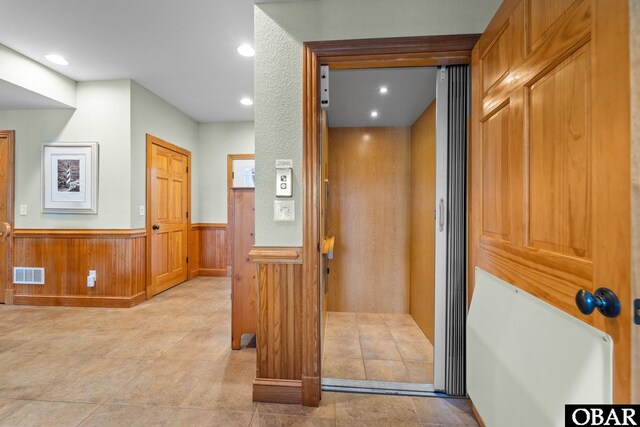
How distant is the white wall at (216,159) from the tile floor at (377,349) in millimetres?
2913

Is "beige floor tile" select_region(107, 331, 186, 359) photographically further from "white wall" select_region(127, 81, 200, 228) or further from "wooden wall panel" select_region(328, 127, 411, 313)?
"wooden wall panel" select_region(328, 127, 411, 313)

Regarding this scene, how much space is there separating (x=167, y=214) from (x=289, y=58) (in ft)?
11.1

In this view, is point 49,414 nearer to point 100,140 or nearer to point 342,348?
point 342,348

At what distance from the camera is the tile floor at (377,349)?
2021 millimetres

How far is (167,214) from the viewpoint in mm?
4172

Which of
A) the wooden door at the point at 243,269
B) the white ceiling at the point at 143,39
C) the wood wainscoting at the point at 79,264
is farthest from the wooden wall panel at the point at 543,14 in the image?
the wood wainscoting at the point at 79,264

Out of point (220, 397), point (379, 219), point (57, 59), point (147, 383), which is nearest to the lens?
point (220, 397)

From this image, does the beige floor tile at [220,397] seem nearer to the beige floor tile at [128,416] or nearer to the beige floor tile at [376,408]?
the beige floor tile at [128,416]

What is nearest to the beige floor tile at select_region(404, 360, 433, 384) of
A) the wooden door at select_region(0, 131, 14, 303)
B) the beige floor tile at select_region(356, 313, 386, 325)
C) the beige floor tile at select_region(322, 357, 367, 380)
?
the beige floor tile at select_region(322, 357, 367, 380)

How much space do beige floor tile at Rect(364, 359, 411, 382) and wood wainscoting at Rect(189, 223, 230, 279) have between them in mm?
3433

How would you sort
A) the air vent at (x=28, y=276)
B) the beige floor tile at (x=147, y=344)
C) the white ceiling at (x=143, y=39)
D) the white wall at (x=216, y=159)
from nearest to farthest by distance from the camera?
the white ceiling at (x=143, y=39), the beige floor tile at (x=147, y=344), the air vent at (x=28, y=276), the white wall at (x=216, y=159)

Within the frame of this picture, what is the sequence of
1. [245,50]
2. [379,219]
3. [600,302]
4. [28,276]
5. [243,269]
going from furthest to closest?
1. [28,276]
2. [379,219]
3. [245,50]
4. [243,269]
5. [600,302]

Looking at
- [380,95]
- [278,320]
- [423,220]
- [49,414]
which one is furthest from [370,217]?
[49,414]

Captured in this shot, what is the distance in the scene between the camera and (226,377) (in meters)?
1.95
